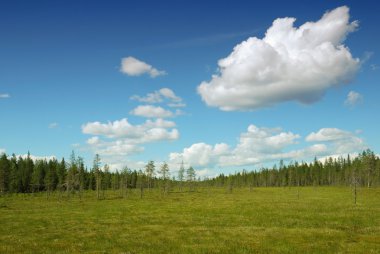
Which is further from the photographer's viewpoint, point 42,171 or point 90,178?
point 90,178

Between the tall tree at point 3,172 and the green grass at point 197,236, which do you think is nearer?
the green grass at point 197,236

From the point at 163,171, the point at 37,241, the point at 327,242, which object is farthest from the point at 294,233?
the point at 163,171

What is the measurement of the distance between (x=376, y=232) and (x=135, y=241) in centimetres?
2190

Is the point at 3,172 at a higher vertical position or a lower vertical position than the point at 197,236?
higher

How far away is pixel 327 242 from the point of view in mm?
27766

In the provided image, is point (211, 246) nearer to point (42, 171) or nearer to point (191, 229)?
point (191, 229)

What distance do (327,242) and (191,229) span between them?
1317 centimetres

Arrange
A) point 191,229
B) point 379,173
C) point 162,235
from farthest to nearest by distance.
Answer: point 379,173, point 191,229, point 162,235

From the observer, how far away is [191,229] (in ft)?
117

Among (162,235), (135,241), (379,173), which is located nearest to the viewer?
(135,241)

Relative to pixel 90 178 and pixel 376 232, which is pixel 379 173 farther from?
pixel 376 232

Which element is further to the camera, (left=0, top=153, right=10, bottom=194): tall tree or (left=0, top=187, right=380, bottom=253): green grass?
(left=0, top=153, right=10, bottom=194): tall tree

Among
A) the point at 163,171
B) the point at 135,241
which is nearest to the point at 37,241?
the point at 135,241

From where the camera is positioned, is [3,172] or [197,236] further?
[3,172]
